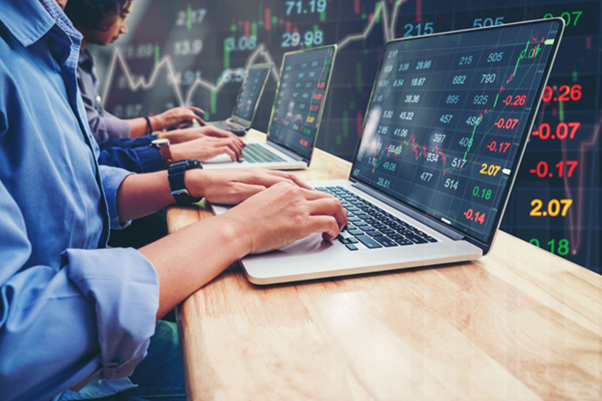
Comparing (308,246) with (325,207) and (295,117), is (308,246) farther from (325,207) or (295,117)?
(295,117)

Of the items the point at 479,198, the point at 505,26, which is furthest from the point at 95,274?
the point at 505,26

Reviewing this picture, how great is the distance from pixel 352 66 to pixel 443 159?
226 cm

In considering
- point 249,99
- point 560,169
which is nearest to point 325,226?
point 249,99

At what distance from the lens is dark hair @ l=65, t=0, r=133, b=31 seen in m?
1.38

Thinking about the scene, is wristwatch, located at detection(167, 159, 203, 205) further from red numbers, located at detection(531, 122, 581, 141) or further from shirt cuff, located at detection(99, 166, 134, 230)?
red numbers, located at detection(531, 122, 581, 141)

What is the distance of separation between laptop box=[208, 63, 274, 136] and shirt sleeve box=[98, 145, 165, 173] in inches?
30.7

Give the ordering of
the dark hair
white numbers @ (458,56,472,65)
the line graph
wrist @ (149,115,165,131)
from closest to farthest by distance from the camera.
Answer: white numbers @ (458,56,472,65), the dark hair, wrist @ (149,115,165,131), the line graph

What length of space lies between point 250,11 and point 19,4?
2.59m

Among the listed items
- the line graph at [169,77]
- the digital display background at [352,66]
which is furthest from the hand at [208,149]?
the line graph at [169,77]

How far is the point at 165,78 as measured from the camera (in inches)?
117

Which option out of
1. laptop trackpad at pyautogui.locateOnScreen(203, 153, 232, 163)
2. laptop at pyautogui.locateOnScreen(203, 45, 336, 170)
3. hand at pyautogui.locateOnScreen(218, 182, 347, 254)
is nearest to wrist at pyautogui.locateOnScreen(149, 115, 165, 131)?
laptop at pyautogui.locateOnScreen(203, 45, 336, 170)

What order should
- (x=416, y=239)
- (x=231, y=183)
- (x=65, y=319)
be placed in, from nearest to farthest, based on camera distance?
1. (x=65, y=319)
2. (x=416, y=239)
3. (x=231, y=183)

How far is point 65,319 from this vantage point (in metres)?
0.35

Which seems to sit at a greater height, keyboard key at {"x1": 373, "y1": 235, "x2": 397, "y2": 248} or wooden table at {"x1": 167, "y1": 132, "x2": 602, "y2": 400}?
keyboard key at {"x1": 373, "y1": 235, "x2": 397, "y2": 248}
